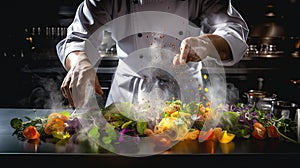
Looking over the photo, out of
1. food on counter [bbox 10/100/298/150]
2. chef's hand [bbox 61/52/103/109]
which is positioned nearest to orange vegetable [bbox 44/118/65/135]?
food on counter [bbox 10/100/298/150]

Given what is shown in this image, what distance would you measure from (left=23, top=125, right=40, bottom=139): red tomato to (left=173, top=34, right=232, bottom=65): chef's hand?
20.4 inches

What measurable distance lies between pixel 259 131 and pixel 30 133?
0.79 m

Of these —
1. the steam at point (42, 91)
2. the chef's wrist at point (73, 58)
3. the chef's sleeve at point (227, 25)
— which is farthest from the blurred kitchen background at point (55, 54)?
the chef's wrist at point (73, 58)

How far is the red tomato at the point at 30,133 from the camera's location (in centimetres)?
127

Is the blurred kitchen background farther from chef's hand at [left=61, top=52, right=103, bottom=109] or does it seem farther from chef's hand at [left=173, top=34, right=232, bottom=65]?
chef's hand at [left=61, top=52, right=103, bottom=109]

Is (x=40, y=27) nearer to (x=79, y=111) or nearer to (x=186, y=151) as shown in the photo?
(x=79, y=111)

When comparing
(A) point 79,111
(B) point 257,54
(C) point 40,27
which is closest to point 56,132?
(A) point 79,111

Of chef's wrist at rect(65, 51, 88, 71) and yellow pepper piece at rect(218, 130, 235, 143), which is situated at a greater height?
chef's wrist at rect(65, 51, 88, 71)

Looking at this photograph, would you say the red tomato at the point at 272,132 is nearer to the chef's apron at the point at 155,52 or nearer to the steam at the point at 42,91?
the chef's apron at the point at 155,52

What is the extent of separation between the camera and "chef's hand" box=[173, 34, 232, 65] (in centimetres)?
125

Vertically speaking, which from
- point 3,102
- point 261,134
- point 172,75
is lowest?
point 3,102

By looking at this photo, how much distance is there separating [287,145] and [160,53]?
0.70 metres

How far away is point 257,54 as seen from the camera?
12.3 feet

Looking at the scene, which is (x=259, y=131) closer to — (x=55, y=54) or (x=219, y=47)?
(x=219, y=47)
